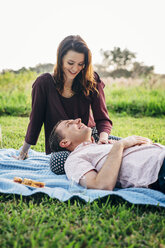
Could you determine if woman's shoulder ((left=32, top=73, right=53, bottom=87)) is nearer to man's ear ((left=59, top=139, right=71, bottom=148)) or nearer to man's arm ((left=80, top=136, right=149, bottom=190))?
man's ear ((left=59, top=139, right=71, bottom=148))

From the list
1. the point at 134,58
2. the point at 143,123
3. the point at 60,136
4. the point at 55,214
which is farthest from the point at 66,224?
the point at 134,58

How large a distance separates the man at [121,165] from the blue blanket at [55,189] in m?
0.07

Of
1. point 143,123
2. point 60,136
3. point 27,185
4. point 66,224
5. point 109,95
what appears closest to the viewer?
point 66,224

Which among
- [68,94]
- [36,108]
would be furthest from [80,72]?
[36,108]

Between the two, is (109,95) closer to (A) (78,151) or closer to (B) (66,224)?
(A) (78,151)

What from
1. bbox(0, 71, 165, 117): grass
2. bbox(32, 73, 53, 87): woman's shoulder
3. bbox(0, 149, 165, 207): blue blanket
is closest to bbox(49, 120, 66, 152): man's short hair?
bbox(0, 149, 165, 207): blue blanket

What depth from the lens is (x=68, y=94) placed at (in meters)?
3.52

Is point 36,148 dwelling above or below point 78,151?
below

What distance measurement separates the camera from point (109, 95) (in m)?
9.15

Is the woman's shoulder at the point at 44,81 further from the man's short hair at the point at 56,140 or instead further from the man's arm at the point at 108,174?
the man's arm at the point at 108,174

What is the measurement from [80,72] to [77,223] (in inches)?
86.1

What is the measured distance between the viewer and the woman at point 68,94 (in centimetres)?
318

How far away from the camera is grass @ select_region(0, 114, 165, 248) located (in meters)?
1.54

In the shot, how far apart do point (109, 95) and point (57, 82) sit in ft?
19.3
